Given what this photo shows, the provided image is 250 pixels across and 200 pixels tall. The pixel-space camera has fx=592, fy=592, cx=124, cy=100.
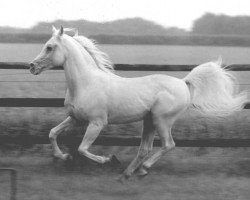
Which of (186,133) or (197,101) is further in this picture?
(186,133)

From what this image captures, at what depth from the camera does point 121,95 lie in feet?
19.1

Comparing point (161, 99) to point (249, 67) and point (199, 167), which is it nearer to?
point (199, 167)

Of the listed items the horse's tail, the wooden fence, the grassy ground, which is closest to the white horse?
the horse's tail

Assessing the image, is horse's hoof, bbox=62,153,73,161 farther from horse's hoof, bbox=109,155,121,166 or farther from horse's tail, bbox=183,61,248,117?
horse's tail, bbox=183,61,248,117

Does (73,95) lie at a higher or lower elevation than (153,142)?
higher

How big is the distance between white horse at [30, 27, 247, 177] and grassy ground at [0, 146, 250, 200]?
257mm

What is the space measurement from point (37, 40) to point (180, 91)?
5839 millimetres

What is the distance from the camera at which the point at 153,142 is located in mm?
6477

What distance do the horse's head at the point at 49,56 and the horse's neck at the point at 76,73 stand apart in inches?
4.3

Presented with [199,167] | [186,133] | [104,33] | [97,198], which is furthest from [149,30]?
[97,198]

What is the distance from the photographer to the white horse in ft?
18.8

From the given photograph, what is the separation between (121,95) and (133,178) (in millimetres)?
883

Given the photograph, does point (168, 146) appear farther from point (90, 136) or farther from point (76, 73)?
point (76, 73)

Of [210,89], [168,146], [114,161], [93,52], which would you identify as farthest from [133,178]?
[93,52]
